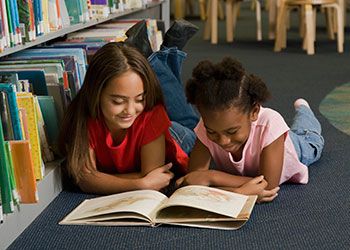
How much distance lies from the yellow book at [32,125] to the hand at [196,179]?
0.39 metres

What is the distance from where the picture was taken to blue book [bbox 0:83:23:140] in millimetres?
1928

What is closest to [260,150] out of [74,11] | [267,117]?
[267,117]

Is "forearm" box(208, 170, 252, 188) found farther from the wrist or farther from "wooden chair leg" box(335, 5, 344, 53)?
"wooden chair leg" box(335, 5, 344, 53)

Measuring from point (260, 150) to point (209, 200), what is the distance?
0.29m

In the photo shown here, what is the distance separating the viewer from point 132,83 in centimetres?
215

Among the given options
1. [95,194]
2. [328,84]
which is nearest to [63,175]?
[95,194]

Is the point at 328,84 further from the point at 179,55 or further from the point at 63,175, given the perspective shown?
the point at 63,175

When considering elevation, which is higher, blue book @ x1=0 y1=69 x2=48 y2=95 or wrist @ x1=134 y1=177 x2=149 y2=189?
blue book @ x1=0 y1=69 x2=48 y2=95

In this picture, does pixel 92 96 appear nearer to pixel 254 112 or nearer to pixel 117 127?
pixel 117 127

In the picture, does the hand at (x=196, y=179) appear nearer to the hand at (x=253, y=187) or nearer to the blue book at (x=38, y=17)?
the hand at (x=253, y=187)

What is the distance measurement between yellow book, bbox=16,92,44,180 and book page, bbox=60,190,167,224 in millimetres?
154

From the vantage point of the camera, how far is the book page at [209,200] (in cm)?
190

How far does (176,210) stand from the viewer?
2.00 meters

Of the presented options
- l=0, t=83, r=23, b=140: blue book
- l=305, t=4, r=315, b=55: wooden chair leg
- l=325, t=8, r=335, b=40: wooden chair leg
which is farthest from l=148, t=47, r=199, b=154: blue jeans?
l=325, t=8, r=335, b=40: wooden chair leg
